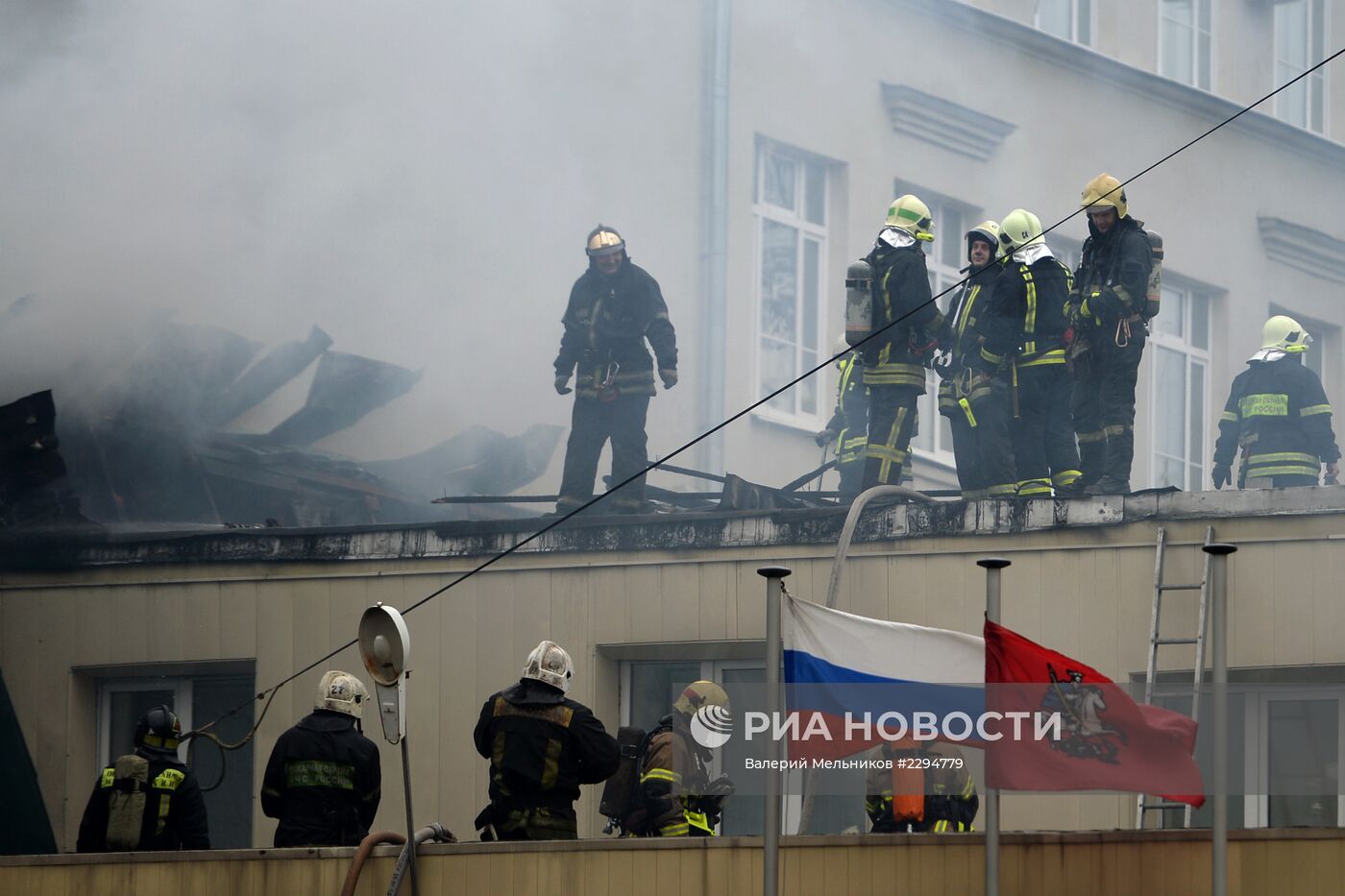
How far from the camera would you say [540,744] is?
9508mm

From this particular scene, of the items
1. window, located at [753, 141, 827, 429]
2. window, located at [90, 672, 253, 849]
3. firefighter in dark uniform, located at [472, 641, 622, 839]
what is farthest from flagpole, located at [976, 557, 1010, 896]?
window, located at [753, 141, 827, 429]

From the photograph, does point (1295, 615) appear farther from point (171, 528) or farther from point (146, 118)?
point (146, 118)

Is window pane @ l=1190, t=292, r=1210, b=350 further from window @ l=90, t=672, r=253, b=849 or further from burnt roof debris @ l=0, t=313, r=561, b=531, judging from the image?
window @ l=90, t=672, r=253, b=849

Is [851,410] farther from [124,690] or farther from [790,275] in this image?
[790,275]

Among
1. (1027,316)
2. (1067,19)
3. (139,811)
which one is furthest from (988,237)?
(1067,19)

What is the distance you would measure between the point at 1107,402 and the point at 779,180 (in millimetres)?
6469

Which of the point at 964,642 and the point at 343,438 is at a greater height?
the point at 343,438

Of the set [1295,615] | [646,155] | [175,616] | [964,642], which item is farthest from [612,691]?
[646,155]

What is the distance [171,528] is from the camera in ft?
51.7

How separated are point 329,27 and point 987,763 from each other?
1183 cm

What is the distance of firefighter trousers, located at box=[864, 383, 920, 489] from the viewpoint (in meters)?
13.4

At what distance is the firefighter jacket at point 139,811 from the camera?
1052 centimetres

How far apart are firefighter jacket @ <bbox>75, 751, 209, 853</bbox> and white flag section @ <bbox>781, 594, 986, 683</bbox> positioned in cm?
296

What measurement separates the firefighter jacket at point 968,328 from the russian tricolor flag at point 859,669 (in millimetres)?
4393
